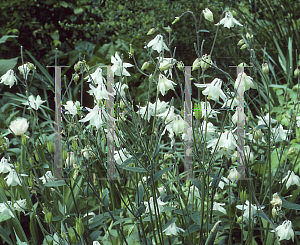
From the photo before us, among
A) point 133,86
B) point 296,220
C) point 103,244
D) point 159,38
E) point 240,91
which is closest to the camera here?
point 240,91

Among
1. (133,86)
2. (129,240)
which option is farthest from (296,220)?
(133,86)

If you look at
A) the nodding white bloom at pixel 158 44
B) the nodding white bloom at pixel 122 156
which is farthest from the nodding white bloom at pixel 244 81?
the nodding white bloom at pixel 122 156

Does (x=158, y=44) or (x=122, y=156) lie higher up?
(x=158, y=44)

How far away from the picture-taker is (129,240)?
139 cm

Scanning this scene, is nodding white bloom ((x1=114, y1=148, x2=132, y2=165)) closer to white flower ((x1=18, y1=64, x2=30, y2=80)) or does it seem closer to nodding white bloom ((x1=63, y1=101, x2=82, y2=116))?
nodding white bloom ((x1=63, y1=101, x2=82, y2=116))

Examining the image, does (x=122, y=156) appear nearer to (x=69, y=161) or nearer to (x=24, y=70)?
(x=69, y=161)

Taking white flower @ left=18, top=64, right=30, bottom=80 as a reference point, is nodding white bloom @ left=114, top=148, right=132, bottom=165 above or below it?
below

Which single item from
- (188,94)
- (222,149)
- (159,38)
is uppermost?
(159,38)

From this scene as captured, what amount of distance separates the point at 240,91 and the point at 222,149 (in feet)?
0.60

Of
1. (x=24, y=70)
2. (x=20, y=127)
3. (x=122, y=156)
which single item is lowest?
(x=122, y=156)

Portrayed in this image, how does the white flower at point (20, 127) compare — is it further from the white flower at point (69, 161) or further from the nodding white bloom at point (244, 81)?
the nodding white bloom at point (244, 81)

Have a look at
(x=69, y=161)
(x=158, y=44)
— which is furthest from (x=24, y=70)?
(x=158, y=44)

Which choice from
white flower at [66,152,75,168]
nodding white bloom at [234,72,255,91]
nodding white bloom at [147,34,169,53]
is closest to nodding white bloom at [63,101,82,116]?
white flower at [66,152,75,168]

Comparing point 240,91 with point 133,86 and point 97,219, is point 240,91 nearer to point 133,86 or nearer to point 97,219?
point 97,219
